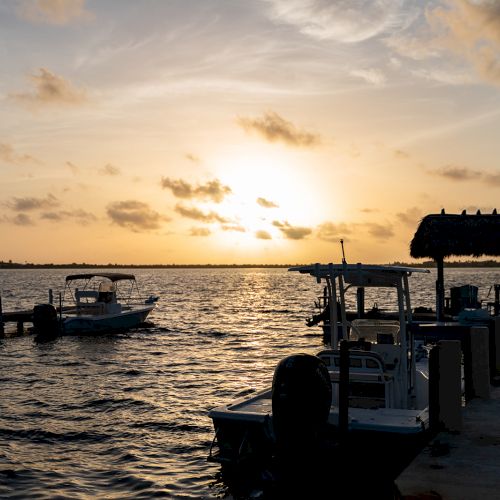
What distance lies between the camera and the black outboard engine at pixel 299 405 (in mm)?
9930

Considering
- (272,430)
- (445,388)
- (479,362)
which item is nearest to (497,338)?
(479,362)

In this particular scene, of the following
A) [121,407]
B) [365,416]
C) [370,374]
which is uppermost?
[370,374]

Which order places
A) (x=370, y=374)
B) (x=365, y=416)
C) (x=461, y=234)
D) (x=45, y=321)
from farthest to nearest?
(x=45, y=321) → (x=461, y=234) → (x=370, y=374) → (x=365, y=416)

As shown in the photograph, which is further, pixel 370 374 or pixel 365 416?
pixel 370 374

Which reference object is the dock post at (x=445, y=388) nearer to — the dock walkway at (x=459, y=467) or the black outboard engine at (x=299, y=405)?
the dock walkway at (x=459, y=467)

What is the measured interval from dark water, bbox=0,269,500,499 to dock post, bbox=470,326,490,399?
6.43 metres

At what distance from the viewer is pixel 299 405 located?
9922 millimetres

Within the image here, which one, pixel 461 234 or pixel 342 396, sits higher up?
pixel 461 234

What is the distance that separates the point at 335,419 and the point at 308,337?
34021mm

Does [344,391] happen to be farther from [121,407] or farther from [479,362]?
[121,407]

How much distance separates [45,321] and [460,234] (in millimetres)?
26210

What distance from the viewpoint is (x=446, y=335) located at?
637 inches

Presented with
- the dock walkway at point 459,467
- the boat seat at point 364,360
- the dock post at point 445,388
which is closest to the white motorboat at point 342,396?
the boat seat at point 364,360

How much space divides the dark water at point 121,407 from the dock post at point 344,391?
372 centimetres
